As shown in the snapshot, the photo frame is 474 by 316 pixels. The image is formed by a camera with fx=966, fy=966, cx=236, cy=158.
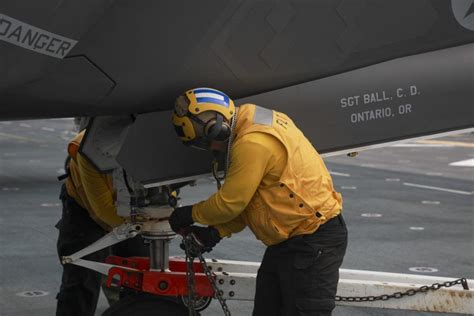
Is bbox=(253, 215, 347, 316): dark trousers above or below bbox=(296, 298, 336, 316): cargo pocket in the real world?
above

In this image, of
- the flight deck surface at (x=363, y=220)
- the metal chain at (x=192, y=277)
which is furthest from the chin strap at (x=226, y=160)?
the flight deck surface at (x=363, y=220)

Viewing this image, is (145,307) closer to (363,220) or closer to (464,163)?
A: (363,220)

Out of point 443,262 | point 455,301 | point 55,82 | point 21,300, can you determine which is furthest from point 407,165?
point 55,82

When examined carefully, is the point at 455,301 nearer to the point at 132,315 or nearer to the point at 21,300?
the point at 132,315

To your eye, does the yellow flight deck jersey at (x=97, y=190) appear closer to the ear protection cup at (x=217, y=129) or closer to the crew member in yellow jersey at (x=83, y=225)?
the crew member in yellow jersey at (x=83, y=225)

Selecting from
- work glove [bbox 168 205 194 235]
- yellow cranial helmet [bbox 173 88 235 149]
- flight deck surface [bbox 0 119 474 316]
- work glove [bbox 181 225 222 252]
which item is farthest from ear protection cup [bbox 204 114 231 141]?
flight deck surface [bbox 0 119 474 316]

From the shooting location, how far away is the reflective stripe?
15.8 ft

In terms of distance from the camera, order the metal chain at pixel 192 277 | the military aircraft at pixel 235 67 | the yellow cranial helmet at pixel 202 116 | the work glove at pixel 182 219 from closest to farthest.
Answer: the military aircraft at pixel 235 67 → the yellow cranial helmet at pixel 202 116 → the work glove at pixel 182 219 → the metal chain at pixel 192 277

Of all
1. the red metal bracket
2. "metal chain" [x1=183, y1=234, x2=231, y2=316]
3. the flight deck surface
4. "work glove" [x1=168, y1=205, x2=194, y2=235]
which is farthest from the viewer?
the flight deck surface

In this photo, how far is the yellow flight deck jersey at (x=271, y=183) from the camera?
4.74m

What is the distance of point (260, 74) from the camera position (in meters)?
4.93

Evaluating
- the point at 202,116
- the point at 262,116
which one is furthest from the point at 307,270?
the point at 202,116

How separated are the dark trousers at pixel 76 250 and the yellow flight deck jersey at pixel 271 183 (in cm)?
168

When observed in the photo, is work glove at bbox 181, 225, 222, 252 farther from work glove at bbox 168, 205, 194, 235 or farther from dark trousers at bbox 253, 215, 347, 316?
dark trousers at bbox 253, 215, 347, 316
